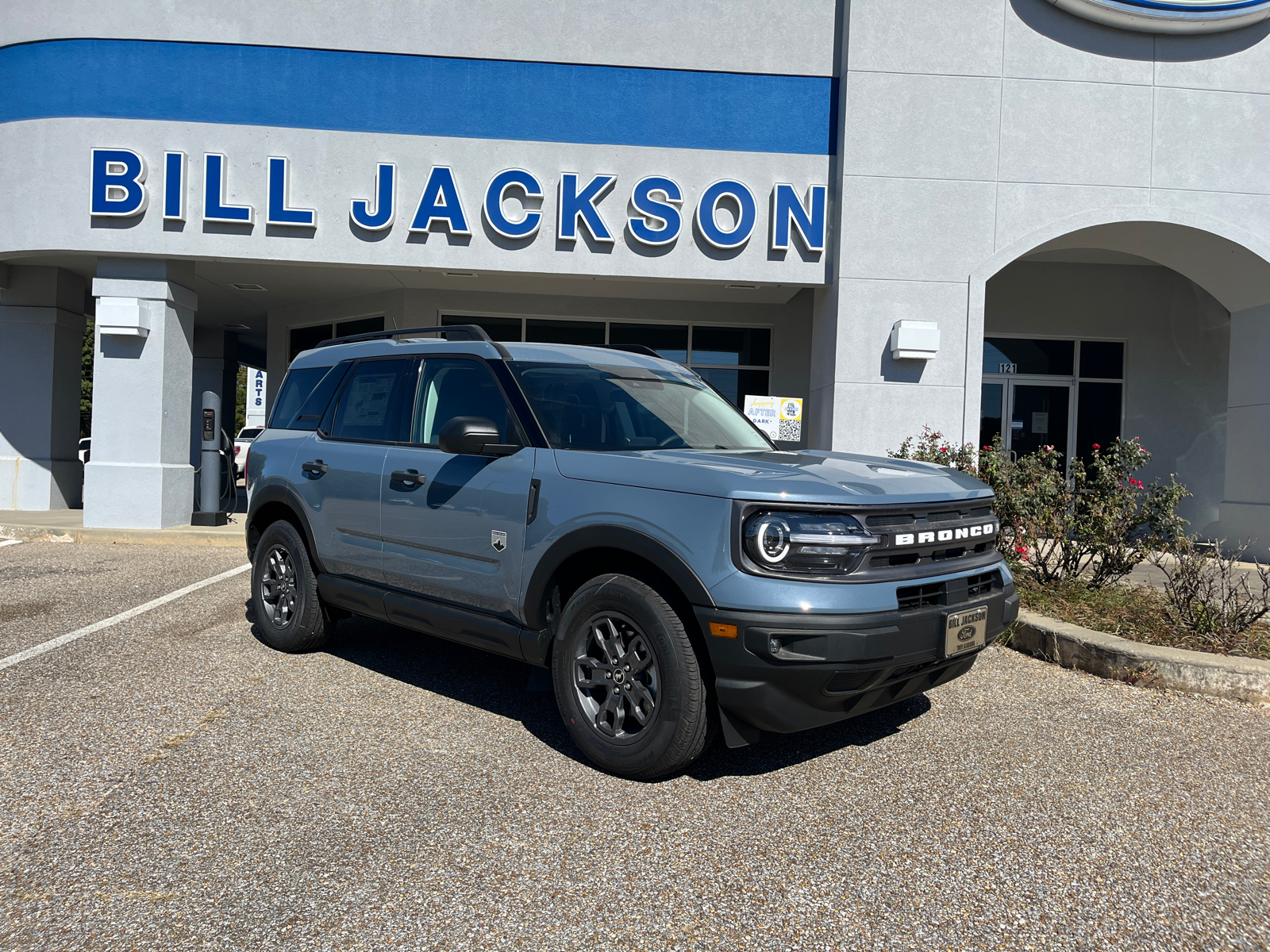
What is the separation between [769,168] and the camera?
36.2 ft

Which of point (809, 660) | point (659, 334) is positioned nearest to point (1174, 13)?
point (659, 334)

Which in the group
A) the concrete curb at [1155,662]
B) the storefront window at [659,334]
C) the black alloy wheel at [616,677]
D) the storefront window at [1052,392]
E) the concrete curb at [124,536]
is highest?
the storefront window at [659,334]

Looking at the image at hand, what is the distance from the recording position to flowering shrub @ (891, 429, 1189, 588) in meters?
6.54

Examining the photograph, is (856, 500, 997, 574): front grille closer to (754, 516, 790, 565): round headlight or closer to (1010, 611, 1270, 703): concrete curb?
(754, 516, 790, 565): round headlight

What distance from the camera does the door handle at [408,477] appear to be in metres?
4.48

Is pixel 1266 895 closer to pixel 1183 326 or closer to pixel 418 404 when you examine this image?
pixel 418 404

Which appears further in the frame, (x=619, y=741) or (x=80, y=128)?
(x=80, y=128)

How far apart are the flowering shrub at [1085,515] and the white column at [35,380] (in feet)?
44.7

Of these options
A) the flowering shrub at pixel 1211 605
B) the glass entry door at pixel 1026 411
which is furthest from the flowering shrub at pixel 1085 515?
the glass entry door at pixel 1026 411

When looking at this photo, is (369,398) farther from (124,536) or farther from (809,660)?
(124,536)

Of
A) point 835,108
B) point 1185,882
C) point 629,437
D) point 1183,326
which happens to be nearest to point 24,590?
point 629,437

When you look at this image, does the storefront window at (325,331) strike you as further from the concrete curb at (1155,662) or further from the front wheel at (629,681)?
the front wheel at (629,681)

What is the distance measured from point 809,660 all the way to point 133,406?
36.2ft

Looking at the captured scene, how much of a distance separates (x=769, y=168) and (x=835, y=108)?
1.18 metres
